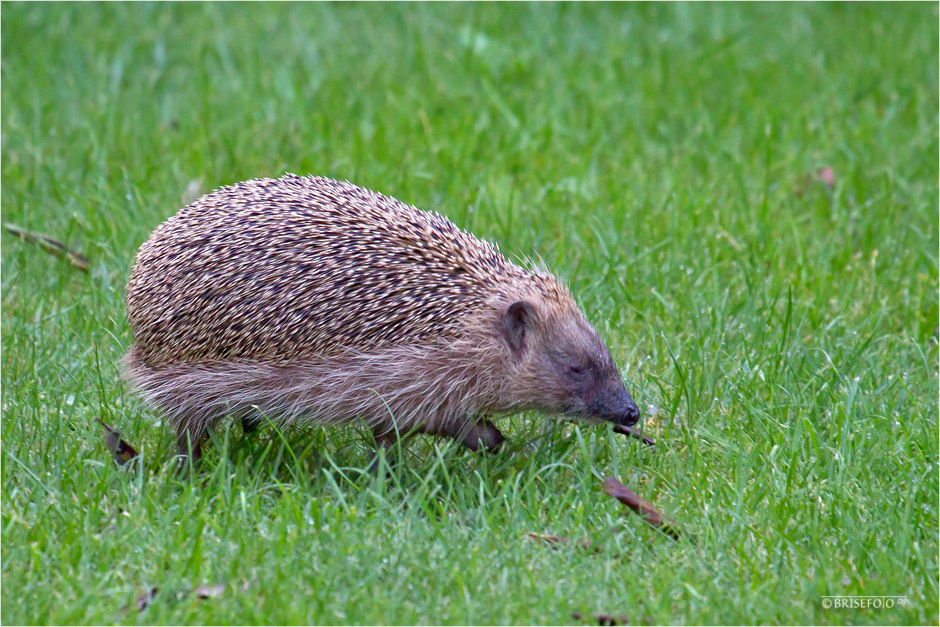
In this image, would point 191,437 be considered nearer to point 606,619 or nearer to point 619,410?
point 619,410

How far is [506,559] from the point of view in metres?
4.02

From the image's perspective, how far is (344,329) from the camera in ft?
15.0

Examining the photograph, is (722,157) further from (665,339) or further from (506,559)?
(506,559)

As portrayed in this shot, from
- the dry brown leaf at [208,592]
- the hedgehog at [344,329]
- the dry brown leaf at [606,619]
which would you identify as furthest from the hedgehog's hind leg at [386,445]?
the dry brown leaf at [606,619]

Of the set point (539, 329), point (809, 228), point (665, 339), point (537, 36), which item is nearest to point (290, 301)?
point (539, 329)

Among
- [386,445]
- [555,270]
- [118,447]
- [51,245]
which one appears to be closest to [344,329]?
[386,445]

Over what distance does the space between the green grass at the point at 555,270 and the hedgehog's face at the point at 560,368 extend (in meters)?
0.19

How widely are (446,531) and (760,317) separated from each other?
8.02ft

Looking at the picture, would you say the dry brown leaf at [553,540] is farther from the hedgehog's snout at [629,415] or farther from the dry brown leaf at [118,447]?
the dry brown leaf at [118,447]

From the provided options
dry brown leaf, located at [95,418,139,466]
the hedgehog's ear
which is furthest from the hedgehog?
dry brown leaf, located at [95,418,139,466]

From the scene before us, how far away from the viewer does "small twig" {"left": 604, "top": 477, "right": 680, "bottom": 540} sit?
428 cm

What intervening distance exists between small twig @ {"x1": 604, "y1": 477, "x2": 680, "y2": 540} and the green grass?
0.21ft

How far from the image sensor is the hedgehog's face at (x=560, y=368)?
473cm

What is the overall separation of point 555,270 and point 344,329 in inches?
76.2
